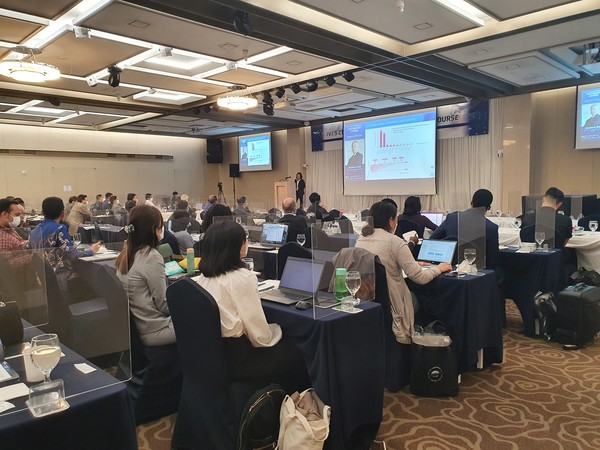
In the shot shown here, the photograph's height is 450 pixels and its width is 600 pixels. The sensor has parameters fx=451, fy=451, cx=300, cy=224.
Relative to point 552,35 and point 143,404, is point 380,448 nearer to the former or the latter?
point 143,404

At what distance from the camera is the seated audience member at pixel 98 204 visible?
11597mm

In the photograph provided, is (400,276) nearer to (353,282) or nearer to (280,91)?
(353,282)

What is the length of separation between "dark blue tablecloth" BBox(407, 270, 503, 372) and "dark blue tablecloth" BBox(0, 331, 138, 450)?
2.44 meters

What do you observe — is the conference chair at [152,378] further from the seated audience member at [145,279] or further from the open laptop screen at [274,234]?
the open laptop screen at [274,234]

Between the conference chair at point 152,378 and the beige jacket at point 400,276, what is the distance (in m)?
1.51

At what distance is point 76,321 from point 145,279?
1.46 feet

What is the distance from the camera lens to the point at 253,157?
1483cm

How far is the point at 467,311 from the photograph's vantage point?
3.28 meters

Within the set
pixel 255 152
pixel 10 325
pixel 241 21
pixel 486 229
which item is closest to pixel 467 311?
pixel 486 229

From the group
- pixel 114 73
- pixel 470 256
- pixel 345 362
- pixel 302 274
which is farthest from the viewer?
pixel 114 73

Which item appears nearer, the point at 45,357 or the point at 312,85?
the point at 45,357

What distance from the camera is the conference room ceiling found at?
4902mm

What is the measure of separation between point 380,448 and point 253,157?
42.4ft

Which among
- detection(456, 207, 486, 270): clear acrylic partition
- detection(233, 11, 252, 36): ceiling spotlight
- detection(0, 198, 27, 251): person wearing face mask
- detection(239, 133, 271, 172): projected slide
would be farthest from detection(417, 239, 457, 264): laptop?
detection(239, 133, 271, 172): projected slide
